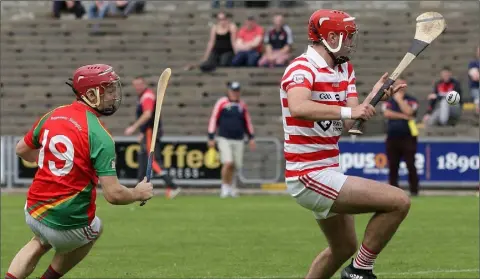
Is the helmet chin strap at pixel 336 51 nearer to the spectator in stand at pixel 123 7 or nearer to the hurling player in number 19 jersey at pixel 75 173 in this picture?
the hurling player in number 19 jersey at pixel 75 173

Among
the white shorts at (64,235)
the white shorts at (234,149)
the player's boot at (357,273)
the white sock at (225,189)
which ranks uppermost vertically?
the white shorts at (64,235)

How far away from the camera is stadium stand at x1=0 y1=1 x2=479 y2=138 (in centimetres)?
2859

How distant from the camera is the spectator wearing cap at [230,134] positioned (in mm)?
23125

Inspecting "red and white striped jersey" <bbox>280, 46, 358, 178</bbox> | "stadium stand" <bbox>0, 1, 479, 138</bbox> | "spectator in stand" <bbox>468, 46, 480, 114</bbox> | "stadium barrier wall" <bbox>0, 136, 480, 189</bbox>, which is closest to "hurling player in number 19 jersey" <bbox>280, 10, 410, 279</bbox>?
"red and white striped jersey" <bbox>280, 46, 358, 178</bbox>

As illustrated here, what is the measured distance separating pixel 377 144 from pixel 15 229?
9894 millimetres

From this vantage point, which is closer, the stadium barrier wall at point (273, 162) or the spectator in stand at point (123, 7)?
the stadium barrier wall at point (273, 162)

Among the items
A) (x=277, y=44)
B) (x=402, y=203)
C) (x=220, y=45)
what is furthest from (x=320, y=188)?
(x=220, y=45)

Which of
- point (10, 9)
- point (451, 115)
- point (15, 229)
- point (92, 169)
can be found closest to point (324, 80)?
point (92, 169)

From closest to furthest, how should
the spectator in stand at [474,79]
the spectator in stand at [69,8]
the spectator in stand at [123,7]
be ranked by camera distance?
the spectator in stand at [474,79] < the spectator in stand at [123,7] < the spectator in stand at [69,8]

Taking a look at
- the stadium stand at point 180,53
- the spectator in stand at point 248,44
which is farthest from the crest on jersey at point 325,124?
the spectator in stand at point 248,44

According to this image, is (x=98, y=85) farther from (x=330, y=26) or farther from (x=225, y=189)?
(x=225, y=189)

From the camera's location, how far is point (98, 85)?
8.33m

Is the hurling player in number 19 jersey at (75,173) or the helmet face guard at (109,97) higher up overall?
the helmet face guard at (109,97)

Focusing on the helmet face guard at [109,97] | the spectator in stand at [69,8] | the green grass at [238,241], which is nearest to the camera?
the helmet face guard at [109,97]
